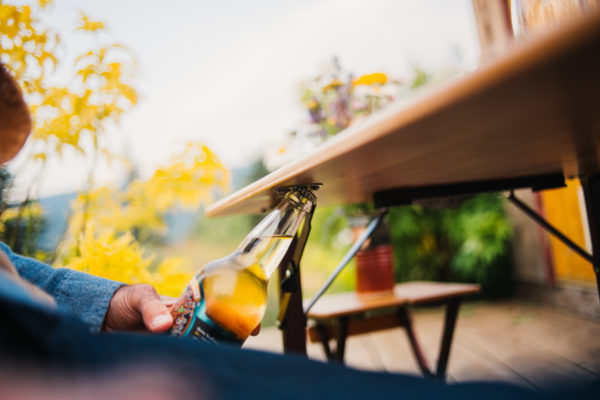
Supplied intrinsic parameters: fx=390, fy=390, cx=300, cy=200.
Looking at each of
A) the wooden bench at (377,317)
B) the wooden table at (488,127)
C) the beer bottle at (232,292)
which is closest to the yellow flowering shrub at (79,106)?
the wooden bench at (377,317)

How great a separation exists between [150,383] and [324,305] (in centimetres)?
158

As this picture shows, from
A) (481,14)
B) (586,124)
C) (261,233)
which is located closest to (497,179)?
(586,124)

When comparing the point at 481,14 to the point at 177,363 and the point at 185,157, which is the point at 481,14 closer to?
the point at 185,157

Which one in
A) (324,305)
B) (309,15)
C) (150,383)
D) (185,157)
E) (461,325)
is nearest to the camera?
(150,383)

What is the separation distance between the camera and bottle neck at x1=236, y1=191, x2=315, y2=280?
1.84 ft

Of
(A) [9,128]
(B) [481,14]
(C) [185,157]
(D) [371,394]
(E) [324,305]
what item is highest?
(B) [481,14]

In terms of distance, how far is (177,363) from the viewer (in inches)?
11.0

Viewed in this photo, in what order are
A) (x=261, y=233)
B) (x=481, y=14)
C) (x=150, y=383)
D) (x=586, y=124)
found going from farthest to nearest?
(x=481, y=14)
(x=261, y=233)
(x=586, y=124)
(x=150, y=383)

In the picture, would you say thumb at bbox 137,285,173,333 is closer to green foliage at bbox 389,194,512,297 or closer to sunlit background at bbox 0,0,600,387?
sunlit background at bbox 0,0,600,387

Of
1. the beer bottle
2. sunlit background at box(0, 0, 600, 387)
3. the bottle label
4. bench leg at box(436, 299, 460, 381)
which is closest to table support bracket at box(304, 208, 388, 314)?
sunlit background at box(0, 0, 600, 387)

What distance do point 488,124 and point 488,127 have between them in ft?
0.05

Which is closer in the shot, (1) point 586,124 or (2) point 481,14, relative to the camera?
(1) point 586,124

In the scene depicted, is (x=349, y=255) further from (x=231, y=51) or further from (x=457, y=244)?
(x=231, y=51)

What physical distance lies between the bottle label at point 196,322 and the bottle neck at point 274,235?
0.08 m
